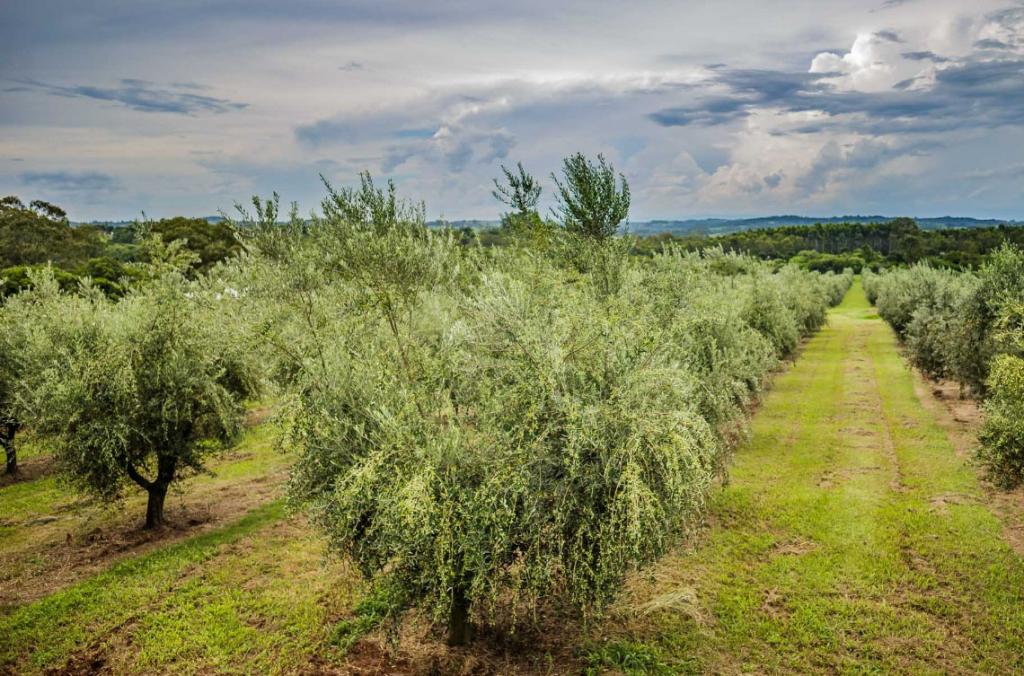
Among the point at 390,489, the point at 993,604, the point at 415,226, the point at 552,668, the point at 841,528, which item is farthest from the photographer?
the point at 841,528

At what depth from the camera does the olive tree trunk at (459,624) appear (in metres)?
11.6

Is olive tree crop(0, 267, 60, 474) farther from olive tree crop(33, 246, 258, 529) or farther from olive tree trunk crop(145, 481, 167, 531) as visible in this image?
olive tree trunk crop(145, 481, 167, 531)

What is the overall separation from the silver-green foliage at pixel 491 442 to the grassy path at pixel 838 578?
2.39 meters

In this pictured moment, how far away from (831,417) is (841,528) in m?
15.9

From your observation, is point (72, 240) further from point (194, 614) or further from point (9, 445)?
point (194, 614)

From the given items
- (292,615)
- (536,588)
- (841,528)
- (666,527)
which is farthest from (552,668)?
(841,528)

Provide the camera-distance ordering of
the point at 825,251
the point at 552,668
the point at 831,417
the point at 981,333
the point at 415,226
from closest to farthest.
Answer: the point at 552,668
the point at 415,226
the point at 981,333
the point at 831,417
the point at 825,251

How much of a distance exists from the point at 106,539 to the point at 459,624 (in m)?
12.7

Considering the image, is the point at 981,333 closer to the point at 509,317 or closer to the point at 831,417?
the point at 831,417

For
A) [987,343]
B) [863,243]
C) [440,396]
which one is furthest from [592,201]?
[863,243]

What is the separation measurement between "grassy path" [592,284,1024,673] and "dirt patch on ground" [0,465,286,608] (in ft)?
31.4

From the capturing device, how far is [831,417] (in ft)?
104

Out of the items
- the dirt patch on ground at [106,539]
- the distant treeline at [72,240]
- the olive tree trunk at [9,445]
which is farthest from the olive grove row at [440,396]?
the distant treeline at [72,240]

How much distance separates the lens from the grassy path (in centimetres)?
1195
